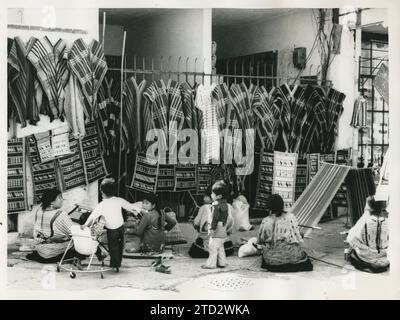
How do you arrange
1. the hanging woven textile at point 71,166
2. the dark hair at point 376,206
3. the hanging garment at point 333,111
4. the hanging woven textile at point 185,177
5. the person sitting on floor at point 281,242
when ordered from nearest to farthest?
the person sitting on floor at point 281,242 < the dark hair at point 376,206 < the hanging woven textile at point 71,166 < the hanging woven textile at point 185,177 < the hanging garment at point 333,111

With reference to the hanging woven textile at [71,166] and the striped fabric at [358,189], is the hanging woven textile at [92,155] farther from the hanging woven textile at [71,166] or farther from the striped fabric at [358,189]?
the striped fabric at [358,189]

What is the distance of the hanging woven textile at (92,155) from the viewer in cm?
476

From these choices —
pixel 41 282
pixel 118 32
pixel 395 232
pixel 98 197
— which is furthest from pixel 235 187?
pixel 118 32

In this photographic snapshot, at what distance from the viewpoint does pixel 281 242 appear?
451cm

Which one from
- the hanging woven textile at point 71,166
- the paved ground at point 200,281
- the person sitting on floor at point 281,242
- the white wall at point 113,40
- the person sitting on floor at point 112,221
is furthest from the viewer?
the white wall at point 113,40

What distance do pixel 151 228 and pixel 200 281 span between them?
28.8 inches

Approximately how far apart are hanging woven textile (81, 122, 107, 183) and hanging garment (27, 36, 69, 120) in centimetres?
27

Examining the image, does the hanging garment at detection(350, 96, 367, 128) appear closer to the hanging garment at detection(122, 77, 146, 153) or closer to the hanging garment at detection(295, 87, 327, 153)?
the hanging garment at detection(295, 87, 327, 153)

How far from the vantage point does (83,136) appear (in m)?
4.73

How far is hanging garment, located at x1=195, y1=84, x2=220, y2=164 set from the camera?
16.9 feet

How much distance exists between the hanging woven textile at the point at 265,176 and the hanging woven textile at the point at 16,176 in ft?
6.95

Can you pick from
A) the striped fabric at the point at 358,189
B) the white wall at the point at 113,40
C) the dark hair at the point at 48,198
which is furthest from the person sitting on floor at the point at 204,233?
the white wall at the point at 113,40
